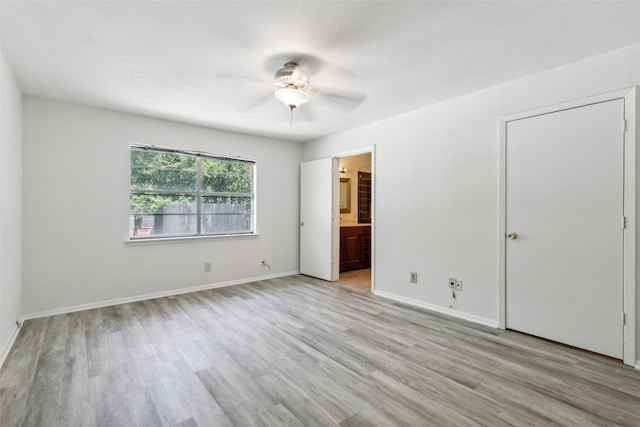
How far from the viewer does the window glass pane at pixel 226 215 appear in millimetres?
4609

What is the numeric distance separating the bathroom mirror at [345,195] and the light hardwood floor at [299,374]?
3.42 meters

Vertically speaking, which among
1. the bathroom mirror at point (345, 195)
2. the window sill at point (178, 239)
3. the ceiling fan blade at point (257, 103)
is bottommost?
the window sill at point (178, 239)

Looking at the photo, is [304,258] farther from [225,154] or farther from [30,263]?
[30,263]

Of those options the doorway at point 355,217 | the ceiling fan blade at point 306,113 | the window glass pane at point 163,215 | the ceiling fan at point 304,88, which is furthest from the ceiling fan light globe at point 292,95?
the doorway at point 355,217

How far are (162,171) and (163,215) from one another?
61 cm

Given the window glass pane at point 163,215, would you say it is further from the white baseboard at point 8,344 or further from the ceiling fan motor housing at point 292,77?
the ceiling fan motor housing at point 292,77

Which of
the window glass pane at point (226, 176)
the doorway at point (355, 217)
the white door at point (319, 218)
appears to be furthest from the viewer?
the doorway at point (355, 217)

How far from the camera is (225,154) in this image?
186 inches

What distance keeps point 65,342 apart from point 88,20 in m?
2.64

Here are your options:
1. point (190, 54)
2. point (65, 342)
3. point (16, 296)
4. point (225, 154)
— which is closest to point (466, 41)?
point (190, 54)

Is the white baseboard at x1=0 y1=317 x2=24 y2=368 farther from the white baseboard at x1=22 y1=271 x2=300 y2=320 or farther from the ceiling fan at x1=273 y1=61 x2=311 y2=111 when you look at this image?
the ceiling fan at x1=273 y1=61 x2=311 y2=111

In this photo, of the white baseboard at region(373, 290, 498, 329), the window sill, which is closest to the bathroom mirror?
the window sill

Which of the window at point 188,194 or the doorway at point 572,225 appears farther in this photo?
the window at point 188,194

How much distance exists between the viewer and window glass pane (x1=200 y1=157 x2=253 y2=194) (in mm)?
4582
